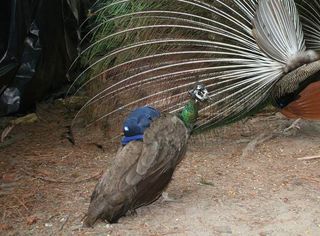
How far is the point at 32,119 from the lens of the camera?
16.8ft

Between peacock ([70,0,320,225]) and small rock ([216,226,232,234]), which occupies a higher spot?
peacock ([70,0,320,225])

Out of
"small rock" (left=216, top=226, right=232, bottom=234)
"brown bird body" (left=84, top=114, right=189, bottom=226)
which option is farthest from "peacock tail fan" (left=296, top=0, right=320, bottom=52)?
"small rock" (left=216, top=226, right=232, bottom=234)

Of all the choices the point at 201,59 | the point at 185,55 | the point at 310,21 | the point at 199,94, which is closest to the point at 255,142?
the point at 201,59

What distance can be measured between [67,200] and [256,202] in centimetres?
125

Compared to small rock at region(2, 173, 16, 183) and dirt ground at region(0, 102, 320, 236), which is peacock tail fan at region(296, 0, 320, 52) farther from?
small rock at region(2, 173, 16, 183)

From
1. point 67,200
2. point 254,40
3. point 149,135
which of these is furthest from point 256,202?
point 254,40

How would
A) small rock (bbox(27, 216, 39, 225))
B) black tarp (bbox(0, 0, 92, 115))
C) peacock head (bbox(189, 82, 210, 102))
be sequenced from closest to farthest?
small rock (bbox(27, 216, 39, 225)) < peacock head (bbox(189, 82, 210, 102)) < black tarp (bbox(0, 0, 92, 115))

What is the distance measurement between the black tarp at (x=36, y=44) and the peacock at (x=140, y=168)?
1.39 meters

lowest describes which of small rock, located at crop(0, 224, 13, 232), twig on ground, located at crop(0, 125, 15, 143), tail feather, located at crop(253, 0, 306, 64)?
small rock, located at crop(0, 224, 13, 232)

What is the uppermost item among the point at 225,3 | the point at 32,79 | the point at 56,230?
the point at 225,3

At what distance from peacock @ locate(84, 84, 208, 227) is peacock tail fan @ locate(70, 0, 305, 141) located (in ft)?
3.09

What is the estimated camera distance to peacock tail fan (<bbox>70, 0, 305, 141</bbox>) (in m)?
4.32

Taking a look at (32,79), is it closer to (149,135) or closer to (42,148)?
(42,148)

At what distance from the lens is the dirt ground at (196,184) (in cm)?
318
